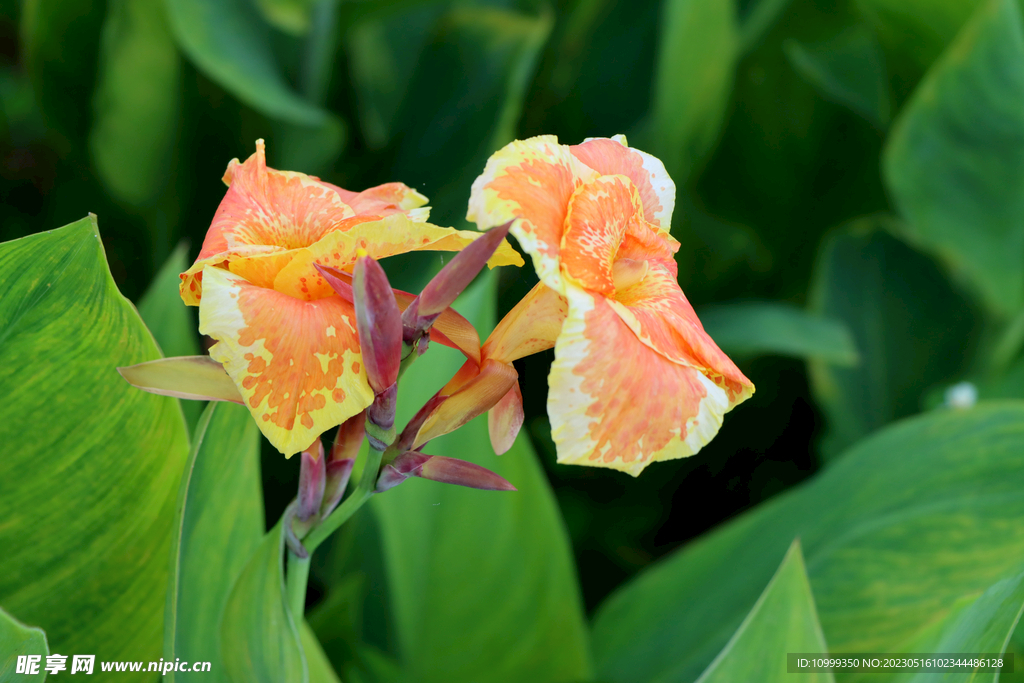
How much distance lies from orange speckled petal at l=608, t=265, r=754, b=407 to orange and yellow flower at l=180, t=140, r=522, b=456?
0.05m

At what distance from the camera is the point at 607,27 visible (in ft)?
3.10

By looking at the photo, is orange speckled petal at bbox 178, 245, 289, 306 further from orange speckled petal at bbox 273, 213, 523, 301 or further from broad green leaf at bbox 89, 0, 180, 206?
broad green leaf at bbox 89, 0, 180, 206

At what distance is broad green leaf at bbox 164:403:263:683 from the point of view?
370 mm

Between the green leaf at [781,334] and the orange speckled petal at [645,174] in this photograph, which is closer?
the orange speckled petal at [645,174]

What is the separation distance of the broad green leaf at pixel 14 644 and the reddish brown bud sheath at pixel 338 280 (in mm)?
158

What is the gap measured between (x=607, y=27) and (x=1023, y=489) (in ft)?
2.19

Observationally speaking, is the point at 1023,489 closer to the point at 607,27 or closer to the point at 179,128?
the point at 607,27

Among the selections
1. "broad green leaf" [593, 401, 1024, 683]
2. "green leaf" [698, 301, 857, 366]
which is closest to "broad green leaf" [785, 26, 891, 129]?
"green leaf" [698, 301, 857, 366]

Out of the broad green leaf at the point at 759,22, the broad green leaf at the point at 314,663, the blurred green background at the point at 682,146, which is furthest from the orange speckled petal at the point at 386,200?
the broad green leaf at the point at 759,22

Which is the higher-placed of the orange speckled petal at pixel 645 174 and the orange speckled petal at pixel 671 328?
the orange speckled petal at pixel 645 174

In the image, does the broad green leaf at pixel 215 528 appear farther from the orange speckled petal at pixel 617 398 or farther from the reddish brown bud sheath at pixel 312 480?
the orange speckled petal at pixel 617 398

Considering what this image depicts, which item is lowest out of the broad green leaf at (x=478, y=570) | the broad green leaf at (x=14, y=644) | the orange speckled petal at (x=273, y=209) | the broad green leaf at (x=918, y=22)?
the broad green leaf at (x=478, y=570)

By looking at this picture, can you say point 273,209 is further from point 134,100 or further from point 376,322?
point 134,100

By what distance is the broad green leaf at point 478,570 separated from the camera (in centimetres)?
55
